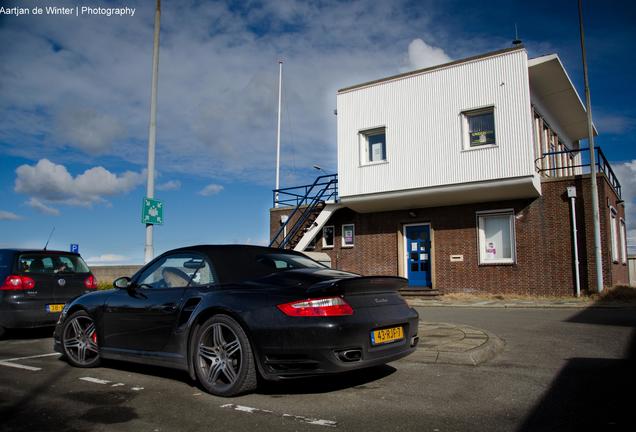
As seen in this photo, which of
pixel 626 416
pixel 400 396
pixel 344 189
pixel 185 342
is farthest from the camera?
pixel 344 189

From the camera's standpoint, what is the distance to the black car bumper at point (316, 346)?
4.45m

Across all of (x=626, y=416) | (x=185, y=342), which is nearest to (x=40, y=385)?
(x=185, y=342)

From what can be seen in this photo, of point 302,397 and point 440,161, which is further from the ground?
point 440,161

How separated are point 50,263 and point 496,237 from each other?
14.6m

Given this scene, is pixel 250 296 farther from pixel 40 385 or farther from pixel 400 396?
pixel 40 385

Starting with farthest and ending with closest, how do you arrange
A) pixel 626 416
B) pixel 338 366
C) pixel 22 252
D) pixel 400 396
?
pixel 22 252 < pixel 400 396 < pixel 338 366 < pixel 626 416

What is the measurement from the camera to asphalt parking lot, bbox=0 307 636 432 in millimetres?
3988

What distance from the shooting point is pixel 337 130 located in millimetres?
21406

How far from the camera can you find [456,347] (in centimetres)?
672

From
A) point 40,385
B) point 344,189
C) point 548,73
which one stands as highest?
point 548,73

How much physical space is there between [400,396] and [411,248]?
16.4 m

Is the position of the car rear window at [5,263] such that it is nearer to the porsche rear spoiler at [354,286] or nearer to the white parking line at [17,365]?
the white parking line at [17,365]

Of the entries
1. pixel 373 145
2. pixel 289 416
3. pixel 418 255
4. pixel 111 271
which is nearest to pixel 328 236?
pixel 418 255

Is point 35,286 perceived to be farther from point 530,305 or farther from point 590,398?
point 530,305
